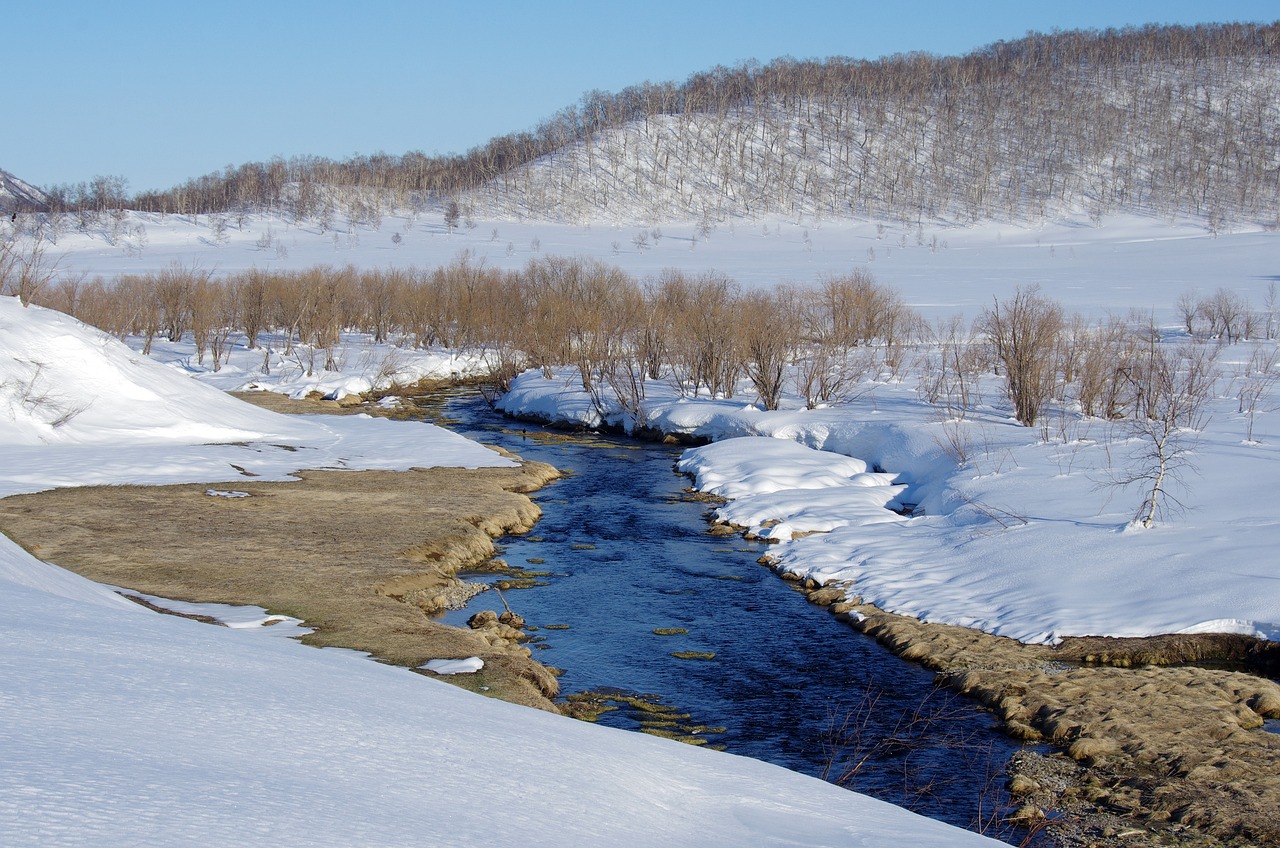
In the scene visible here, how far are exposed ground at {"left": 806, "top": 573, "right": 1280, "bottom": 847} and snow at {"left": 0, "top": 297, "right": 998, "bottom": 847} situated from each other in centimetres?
291

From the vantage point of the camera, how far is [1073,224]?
9225cm

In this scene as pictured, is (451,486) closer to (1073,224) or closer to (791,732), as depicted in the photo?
(791,732)

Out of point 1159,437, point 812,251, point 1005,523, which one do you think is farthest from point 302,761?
point 812,251

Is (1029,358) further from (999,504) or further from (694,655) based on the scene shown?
(694,655)

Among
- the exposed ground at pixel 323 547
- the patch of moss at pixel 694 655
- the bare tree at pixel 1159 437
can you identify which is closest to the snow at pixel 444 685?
the bare tree at pixel 1159 437

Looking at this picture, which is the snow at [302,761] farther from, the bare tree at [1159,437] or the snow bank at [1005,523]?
the bare tree at [1159,437]

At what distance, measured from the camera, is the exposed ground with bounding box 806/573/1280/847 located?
7.31 m

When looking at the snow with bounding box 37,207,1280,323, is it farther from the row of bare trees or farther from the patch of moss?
the patch of moss

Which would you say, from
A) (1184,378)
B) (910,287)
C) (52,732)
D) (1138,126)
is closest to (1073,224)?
(1138,126)

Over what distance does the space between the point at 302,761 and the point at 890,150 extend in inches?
4669

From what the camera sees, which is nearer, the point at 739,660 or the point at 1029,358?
the point at 739,660

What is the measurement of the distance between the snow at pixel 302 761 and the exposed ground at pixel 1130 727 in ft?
9.56

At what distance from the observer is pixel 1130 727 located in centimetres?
873

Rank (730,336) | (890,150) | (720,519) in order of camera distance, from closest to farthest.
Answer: (720,519) → (730,336) → (890,150)
